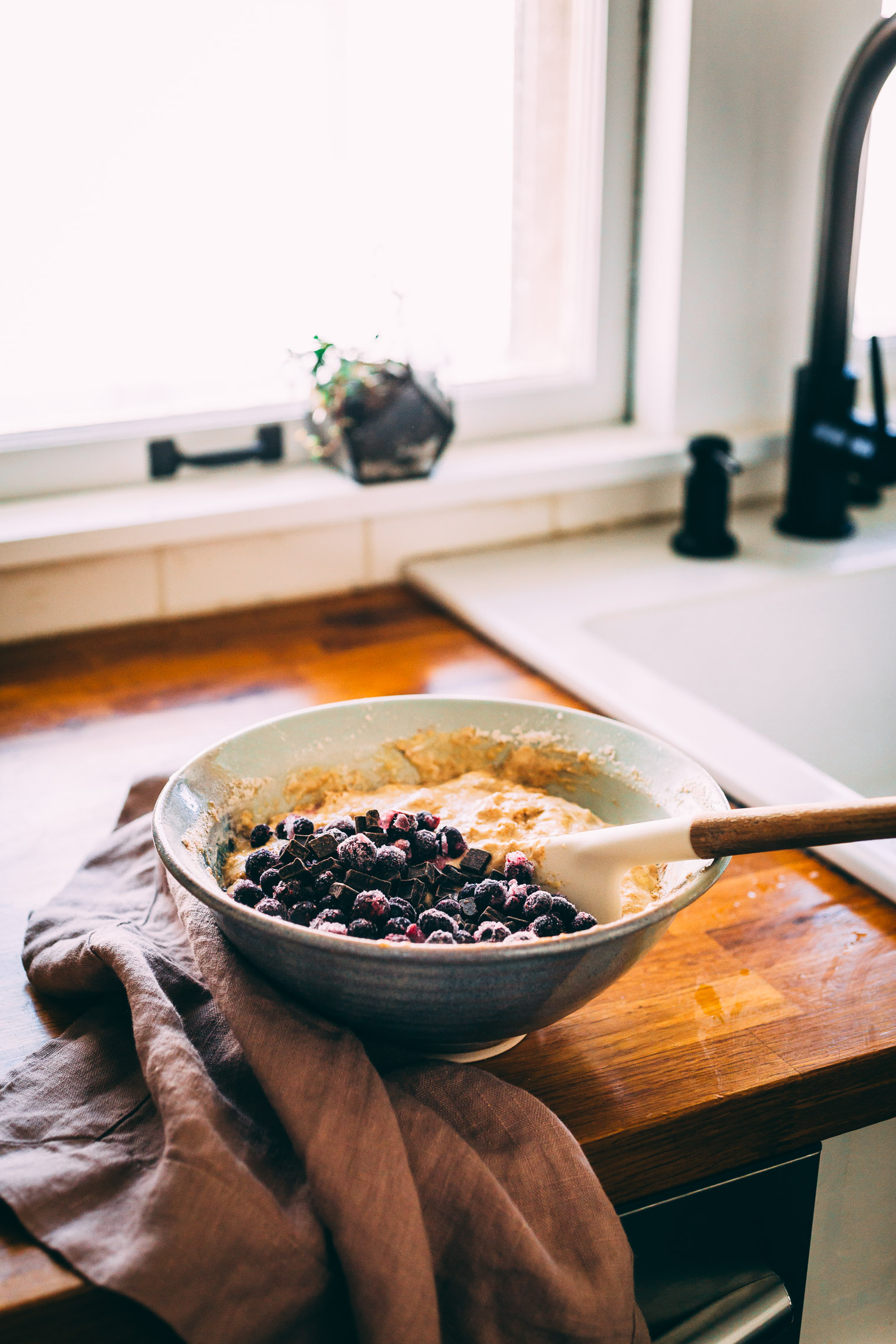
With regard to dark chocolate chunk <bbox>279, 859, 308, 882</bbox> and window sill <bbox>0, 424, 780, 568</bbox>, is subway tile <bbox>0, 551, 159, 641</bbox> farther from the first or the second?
dark chocolate chunk <bbox>279, 859, 308, 882</bbox>

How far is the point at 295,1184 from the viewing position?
61 centimetres

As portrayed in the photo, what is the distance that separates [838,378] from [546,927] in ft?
3.41

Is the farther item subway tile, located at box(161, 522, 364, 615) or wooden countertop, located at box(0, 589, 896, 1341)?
subway tile, located at box(161, 522, 364, 615)

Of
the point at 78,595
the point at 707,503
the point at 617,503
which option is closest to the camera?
the point at 78,595

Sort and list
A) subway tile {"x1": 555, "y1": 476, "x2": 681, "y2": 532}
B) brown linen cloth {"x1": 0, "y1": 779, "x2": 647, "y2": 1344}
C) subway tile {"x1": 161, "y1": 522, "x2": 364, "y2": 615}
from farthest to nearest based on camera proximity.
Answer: subway tile {"x1": 555, "y1": 476, "x2": 681, "y2": 532}
subway tile {"x1": 161, "y1": 522, "x2": 364, "y2": 615}
brown linen cloth {"x1": 0, "y1": 779, "x2": 647, "y2": 1344}

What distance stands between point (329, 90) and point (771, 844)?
1.13 metres

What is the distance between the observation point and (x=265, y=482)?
1430 mm

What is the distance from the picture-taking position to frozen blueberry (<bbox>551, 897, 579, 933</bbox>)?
2.22ft

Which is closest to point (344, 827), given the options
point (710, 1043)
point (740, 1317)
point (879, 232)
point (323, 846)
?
point (323, 846)

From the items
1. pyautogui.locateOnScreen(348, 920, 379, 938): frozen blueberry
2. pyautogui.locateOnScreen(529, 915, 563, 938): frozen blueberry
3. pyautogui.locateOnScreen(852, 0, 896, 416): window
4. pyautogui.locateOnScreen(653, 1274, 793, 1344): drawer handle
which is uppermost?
pyautogui.locateOnScreen(852, 0, 896, 416): window

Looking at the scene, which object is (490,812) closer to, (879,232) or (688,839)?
(688,839)

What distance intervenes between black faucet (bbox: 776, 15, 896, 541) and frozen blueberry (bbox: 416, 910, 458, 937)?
90 cm

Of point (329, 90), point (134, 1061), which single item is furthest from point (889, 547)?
point (134, 1061)

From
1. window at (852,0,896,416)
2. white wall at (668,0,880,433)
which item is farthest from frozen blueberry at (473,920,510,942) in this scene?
window at (852,0,896,416)
